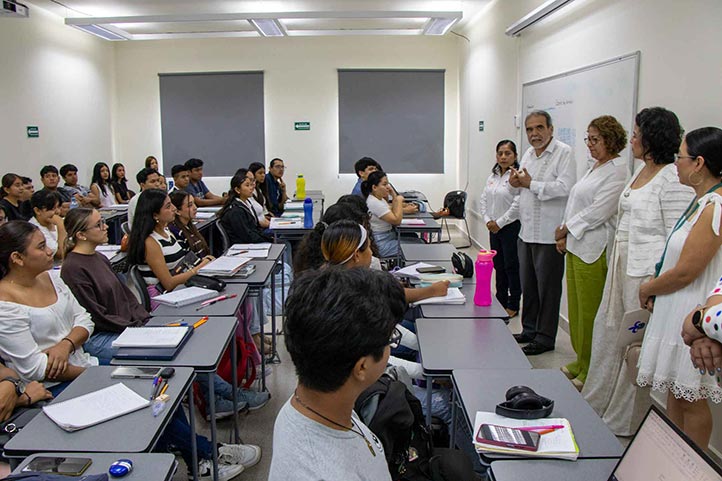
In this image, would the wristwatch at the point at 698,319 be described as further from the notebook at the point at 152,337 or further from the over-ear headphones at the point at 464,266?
the notebook at the point at 152,337

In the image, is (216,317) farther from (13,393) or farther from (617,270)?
(617,270)

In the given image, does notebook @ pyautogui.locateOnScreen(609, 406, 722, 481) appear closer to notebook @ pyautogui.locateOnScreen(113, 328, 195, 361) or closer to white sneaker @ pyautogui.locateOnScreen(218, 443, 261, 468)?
notebook @ pyautogui.locateOnScreen(113, 328, 195, 361)

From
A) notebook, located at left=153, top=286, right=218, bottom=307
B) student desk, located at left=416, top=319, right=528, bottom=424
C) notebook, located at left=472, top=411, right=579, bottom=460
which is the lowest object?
notebook, located at left=472, top=411, right=579, bottom=460

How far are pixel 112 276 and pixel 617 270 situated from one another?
2.51 metres

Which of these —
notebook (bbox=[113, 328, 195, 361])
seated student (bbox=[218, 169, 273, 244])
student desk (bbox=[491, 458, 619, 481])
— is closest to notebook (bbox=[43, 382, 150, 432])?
notebook (bbox=[113, 328, 195, 361])

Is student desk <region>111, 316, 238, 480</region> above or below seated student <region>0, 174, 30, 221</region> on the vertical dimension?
below

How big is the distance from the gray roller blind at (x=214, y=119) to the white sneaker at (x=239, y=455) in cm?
743

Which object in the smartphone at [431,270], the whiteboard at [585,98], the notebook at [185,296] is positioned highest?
the whiteboard at [585,98]

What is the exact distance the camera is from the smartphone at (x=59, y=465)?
1.46 meters

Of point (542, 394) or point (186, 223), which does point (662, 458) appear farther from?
point (186, 223)

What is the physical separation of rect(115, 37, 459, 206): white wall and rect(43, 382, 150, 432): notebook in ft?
26.6

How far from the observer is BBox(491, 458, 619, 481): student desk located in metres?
1.44

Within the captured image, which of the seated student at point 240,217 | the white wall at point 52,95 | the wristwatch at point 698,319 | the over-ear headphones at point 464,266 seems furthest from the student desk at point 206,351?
the white wall at point 52,95

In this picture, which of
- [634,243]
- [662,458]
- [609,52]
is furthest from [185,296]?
[609,52]
